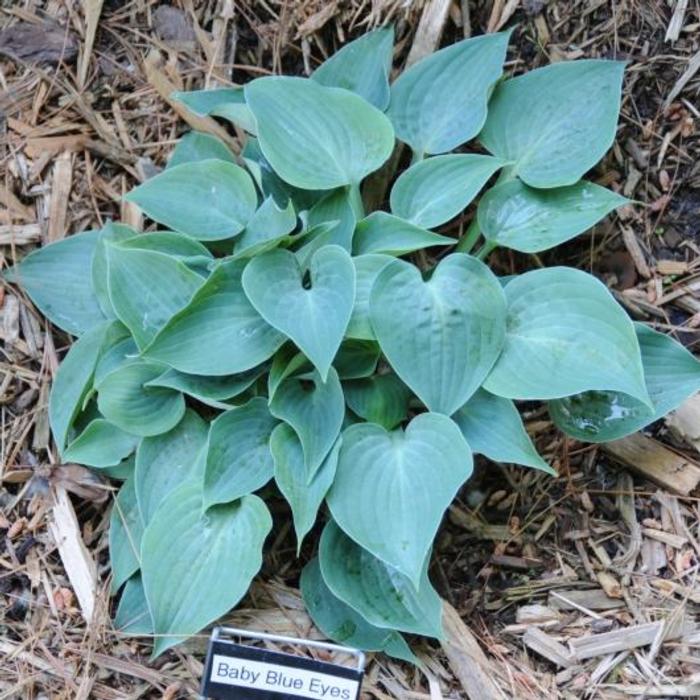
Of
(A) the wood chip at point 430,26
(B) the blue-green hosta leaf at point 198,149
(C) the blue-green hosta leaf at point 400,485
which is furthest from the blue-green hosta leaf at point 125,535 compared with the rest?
(A) the wood chip at point 430,26

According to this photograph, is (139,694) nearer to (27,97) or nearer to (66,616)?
(66,616)

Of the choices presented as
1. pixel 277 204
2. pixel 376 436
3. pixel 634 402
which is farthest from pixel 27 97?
pixel 634 402

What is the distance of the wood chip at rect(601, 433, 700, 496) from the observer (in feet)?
5.11

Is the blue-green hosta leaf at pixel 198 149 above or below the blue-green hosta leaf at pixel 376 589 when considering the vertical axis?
above

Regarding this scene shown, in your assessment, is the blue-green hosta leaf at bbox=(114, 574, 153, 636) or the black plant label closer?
the black plant label

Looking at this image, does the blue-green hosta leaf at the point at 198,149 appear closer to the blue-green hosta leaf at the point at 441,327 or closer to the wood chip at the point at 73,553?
the blue-green hosta leaf at the point at 441,327

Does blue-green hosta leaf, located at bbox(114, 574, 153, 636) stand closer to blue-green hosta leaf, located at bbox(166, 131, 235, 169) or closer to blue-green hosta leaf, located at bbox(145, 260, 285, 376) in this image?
blue-green hosta leaf, located at bbox(145, 260, 285, 376)

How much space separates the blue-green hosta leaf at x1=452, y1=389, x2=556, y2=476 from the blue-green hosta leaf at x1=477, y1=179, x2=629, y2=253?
0.90ft

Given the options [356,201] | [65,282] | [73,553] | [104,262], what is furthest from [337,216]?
[73,553]

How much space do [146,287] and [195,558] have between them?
44cm

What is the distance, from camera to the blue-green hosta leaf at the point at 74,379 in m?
1.55

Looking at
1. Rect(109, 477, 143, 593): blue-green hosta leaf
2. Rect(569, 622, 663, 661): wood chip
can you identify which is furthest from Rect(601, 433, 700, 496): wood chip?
Rect(109, 477, 143, 593): blue-green hosta leaf

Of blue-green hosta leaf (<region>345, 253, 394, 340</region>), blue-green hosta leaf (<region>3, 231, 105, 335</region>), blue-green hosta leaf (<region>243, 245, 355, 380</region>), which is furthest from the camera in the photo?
blue-green hosta leaf (<region>3, 231, 105, 335</region>)

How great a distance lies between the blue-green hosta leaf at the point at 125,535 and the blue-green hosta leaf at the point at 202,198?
0.46m
